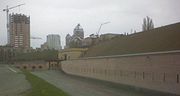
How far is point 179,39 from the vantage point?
137ft

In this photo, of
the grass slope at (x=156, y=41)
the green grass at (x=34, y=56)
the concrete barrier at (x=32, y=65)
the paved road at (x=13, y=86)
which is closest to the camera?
the paved road at (x=13, y=86)

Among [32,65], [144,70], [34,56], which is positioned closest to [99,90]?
[144,70]

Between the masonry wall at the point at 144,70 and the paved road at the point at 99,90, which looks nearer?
the masonry wall at the point at 144,70

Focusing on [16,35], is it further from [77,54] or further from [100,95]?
[100,95]

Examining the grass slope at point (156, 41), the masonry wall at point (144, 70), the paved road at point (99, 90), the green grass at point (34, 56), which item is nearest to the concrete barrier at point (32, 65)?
the green grass at point (34, 56)

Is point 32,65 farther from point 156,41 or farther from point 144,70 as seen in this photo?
point 144,70

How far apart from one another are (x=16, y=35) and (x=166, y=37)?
159 m

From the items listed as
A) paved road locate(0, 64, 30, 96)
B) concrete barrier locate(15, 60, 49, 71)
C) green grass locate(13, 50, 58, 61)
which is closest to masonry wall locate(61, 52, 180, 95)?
paved road locate(0, 64, 30, 96)

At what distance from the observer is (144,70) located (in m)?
43.0

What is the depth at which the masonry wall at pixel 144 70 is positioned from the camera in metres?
35.8

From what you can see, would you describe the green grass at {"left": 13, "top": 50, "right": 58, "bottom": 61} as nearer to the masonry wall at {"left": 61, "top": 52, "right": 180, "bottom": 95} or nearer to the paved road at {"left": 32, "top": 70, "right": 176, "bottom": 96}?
the masonry wall at {"left": 61, "top": 52, "right": 180, "bottom": 95}

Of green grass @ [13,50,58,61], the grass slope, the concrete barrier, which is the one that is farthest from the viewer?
green grass @ [13,50,58,61]

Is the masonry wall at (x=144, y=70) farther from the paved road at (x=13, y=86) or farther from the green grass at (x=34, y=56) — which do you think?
the green grass at (x=34, y=56)

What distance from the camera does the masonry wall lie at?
117 ft
